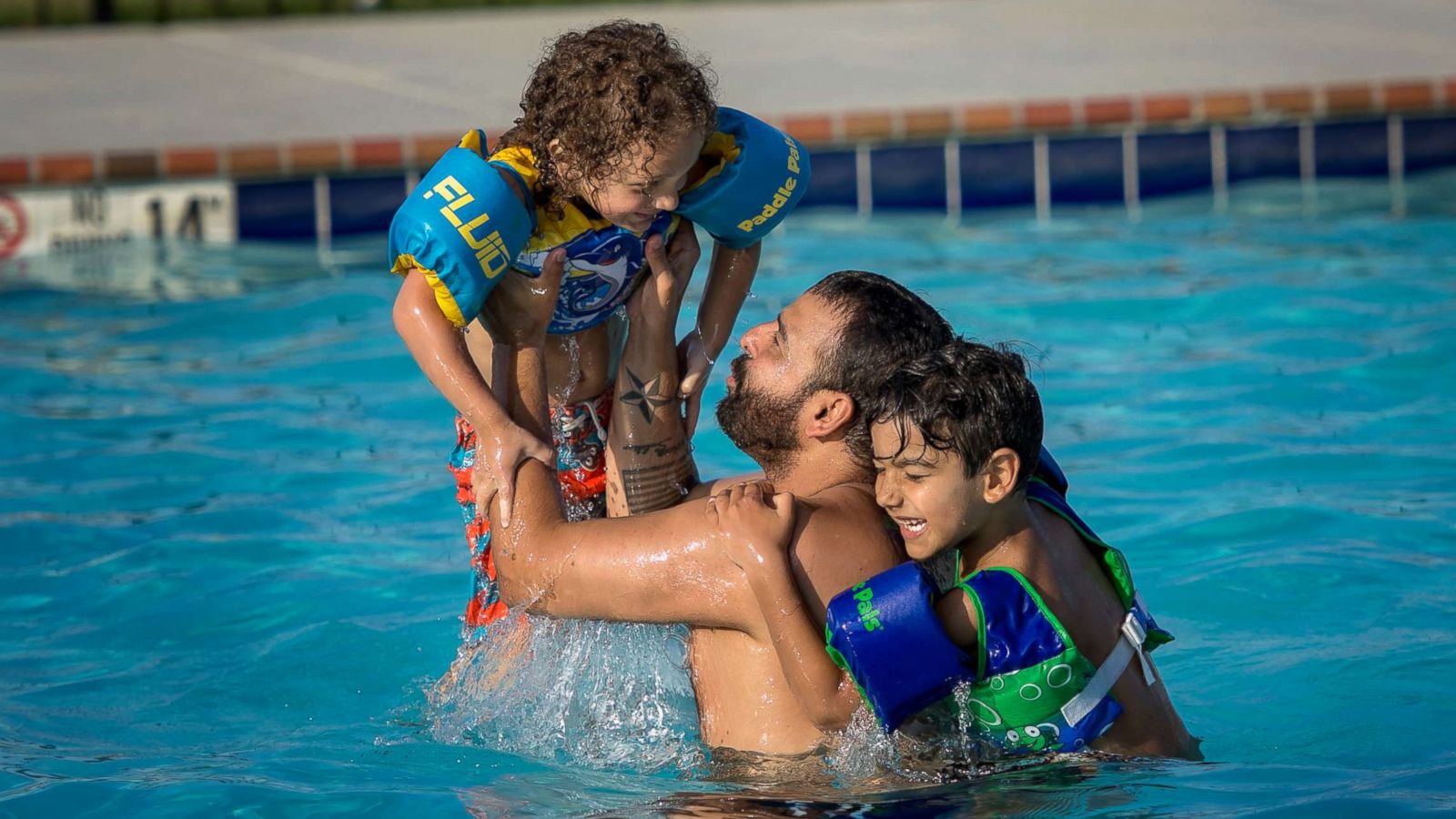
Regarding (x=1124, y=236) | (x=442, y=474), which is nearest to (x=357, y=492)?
(x=442, y=474)

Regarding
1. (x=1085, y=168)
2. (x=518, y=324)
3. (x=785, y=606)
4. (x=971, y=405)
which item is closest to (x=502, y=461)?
(x=518, y=324)

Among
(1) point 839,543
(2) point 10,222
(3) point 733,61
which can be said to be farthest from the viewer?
(3) point 733,61

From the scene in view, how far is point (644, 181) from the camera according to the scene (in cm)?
360

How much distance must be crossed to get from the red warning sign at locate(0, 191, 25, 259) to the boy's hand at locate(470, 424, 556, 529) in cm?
630

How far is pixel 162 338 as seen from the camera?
26.1ft

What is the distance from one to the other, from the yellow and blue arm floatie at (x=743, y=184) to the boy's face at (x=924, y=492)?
89 centimetres

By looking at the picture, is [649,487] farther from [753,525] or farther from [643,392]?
[753,525]

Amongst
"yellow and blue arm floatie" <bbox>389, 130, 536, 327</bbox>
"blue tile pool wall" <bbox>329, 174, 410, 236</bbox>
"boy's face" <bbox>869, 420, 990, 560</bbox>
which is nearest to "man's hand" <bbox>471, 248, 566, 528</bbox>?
"yellow and blue arm floatie" <bbox>389, 130, 536, 327</bbox>

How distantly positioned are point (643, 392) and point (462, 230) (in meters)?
0.76

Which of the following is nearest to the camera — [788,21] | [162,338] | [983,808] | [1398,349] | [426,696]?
[983,808]

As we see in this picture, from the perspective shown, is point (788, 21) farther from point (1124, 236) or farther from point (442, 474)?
point (442, 474)

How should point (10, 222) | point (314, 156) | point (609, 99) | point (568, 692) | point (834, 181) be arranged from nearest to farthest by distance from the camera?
point (609, 99), point (568, 692), point (10, 222), point (314, 156), point (834, 181)

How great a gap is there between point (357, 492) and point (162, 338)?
7.05 ft

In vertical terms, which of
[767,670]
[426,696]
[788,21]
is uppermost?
[788,21]
